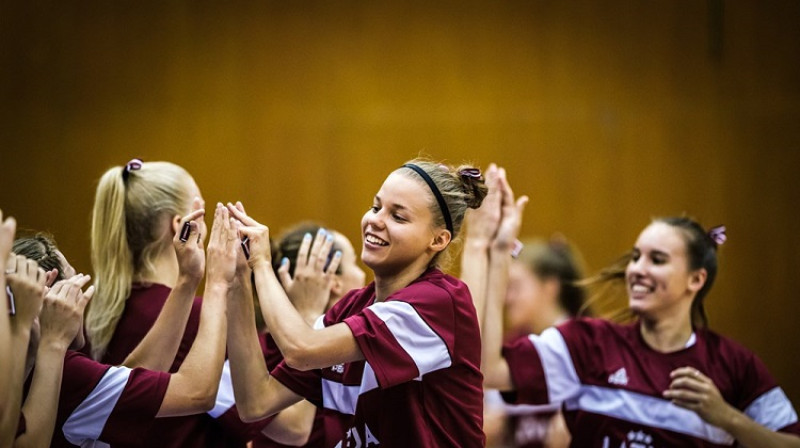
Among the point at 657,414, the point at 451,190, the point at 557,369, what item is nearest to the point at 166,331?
the point at 451,190

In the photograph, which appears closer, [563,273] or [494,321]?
[494,321]

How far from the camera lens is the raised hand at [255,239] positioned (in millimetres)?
2176

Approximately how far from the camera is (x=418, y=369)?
79.4 inches

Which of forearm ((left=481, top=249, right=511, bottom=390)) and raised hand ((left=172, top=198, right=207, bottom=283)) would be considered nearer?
raised hand ((left=172, top=198, right=207, bottom=283))

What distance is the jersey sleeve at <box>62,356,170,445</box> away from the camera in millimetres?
2117

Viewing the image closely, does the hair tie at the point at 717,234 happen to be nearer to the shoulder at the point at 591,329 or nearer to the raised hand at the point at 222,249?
the shoulder at the point at 591,329

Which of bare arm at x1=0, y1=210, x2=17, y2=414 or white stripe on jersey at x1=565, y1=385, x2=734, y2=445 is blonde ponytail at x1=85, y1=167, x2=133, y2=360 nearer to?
bare arm at x1=0, y1=210, x2=17, y2=414

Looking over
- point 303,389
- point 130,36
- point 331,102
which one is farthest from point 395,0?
point 303,389

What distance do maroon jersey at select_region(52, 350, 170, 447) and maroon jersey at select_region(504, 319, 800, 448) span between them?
1.32 m

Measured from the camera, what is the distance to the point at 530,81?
17.8ft

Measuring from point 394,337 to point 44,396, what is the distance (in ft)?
2.61

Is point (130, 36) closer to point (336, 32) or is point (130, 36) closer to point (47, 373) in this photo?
point (336, 32)

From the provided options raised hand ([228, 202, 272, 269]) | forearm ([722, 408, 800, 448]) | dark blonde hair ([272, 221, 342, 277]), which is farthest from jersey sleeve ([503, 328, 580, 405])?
raised hand ([228, 202, 272, 269])

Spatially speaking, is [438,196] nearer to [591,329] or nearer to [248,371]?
[248,371]
